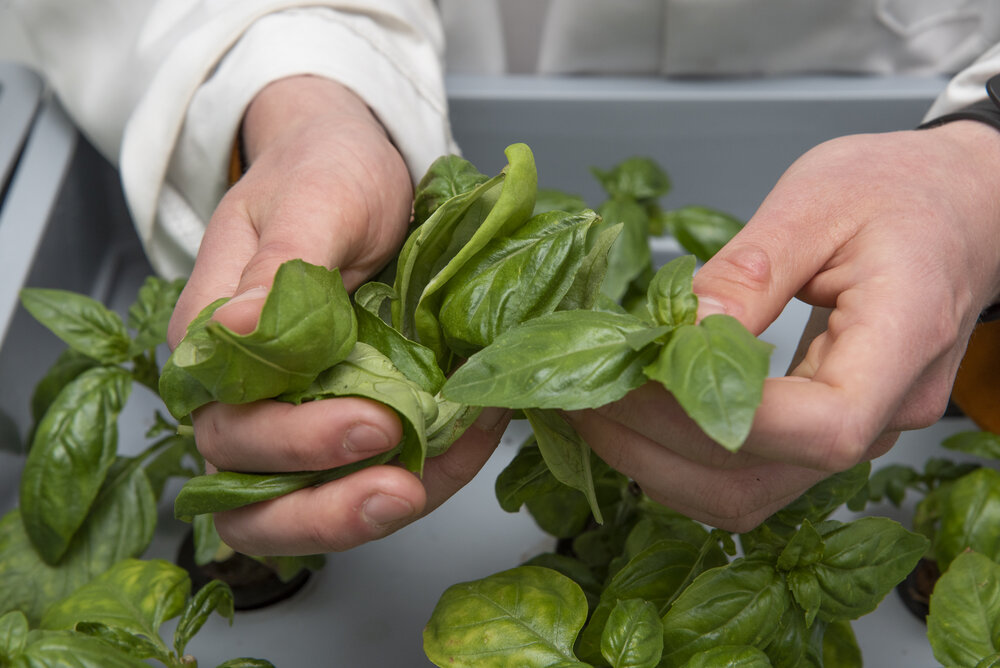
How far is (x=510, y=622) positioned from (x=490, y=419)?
0.35 feet

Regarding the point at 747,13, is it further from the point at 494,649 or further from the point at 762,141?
the point at 494,649

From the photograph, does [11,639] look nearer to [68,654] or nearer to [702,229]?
[68,654]

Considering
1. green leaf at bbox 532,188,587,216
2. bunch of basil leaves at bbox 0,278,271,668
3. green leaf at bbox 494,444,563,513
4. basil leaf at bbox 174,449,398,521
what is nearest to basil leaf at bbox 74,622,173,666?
bunch of basil leaves at bbox 0,278,271,668

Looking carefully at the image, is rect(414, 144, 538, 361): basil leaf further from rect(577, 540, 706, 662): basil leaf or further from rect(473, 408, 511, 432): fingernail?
rect(577, 540, 706, 662): basil leaf

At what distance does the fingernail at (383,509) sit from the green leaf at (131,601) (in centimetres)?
19

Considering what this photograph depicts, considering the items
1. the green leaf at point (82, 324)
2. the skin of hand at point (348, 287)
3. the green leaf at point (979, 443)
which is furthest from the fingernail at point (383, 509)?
the green leaf at point (979, 443)

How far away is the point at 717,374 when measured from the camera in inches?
13.1

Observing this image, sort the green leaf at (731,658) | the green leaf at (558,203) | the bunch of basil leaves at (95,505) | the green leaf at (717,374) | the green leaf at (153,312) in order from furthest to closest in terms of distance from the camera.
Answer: the green leaf at (558,203) → the green leaf at (153,312) → the bunch of basil leaves at (95,505) → the green leaf at (731,658) → the green leaf at (717,374)

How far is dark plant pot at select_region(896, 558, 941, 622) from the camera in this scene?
2.06 feet

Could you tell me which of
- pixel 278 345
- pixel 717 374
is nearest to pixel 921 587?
pixel 717 374

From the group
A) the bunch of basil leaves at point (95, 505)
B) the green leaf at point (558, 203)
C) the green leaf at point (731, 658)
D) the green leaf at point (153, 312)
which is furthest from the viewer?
the green leaf at point (558, 203)

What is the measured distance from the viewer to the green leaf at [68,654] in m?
0.42

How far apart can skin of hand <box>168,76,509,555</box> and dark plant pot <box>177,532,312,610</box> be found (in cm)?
14

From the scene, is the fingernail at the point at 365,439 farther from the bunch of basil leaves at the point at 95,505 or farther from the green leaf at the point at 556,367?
the bunch of basil leaves at the point at 95,505
